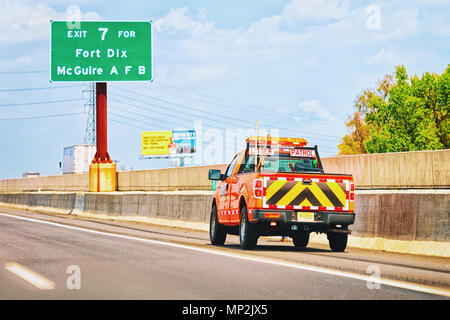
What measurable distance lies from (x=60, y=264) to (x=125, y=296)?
356 centimetres

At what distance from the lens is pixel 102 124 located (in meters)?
35.9

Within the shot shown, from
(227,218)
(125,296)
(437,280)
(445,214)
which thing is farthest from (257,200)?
(125,296)

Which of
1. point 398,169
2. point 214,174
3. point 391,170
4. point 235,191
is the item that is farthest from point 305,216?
point 391,170

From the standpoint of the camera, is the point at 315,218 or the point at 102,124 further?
the point at 102,124

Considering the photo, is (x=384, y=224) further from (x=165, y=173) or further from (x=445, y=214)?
(x=165, y=173)

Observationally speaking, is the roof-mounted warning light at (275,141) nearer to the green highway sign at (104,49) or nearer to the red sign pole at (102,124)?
the green highway sign at (104,49)

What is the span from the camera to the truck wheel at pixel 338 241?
568 inches

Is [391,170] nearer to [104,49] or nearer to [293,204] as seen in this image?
[293,204]

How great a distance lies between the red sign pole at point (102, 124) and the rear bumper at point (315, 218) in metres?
22.2

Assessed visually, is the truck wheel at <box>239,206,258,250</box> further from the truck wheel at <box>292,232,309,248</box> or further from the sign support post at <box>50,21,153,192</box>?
the sign support post at <box>50,21,153,192</box>

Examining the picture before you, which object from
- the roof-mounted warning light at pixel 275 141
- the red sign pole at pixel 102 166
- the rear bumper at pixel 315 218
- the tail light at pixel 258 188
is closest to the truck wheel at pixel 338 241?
the rear bumper at pixel 315 218

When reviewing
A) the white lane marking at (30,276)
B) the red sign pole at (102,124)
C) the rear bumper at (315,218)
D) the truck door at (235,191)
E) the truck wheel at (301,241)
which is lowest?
the truck wheel at (301,241)

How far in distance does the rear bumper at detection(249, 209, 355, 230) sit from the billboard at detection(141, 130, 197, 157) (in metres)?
107

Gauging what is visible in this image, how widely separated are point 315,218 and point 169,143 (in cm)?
10800
